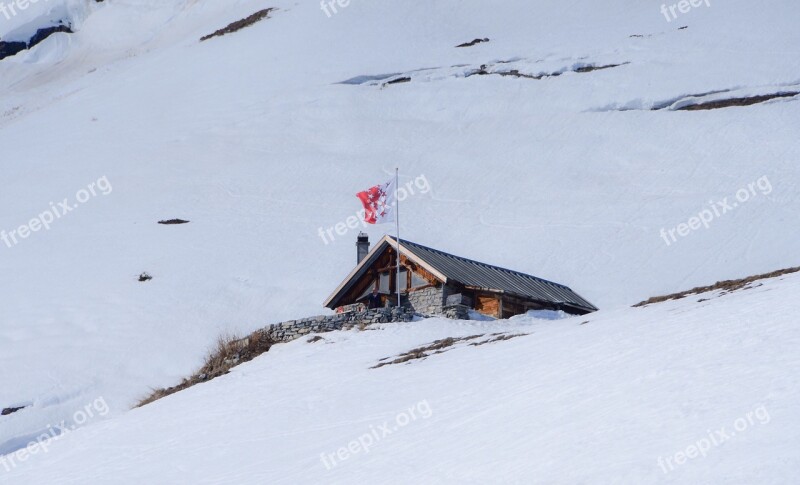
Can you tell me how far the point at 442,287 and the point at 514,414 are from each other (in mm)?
14677

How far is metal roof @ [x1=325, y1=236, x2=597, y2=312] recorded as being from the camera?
27.4m

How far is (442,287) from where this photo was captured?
89.6 feet

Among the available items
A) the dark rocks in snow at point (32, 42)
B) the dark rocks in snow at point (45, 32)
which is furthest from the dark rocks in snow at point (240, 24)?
the dark rocks in snow at point (32, 42)

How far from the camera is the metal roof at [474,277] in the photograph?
2742 cm

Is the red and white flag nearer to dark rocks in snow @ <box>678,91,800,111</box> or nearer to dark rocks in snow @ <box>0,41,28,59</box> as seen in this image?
dark rocks in snow @ <box>678,91,800,111</box>

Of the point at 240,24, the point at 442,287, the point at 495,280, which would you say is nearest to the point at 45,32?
the point at 240,24

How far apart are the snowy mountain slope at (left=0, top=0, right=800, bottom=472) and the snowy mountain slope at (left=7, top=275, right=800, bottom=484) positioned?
7711mm

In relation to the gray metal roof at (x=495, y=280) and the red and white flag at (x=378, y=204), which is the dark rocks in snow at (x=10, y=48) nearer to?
the gray metal roof at (x=495, y=280)

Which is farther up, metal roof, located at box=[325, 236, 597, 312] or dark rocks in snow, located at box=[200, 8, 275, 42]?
dark rocks in snow, located at box=[200, 8, 275, 42]

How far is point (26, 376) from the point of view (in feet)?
92.1

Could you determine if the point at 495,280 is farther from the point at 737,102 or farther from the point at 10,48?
the point at 10,48

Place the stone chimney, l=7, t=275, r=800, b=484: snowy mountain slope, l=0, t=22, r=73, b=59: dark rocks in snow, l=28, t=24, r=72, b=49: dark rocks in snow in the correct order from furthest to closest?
l=28, t=24, r=72, b=49: dark rocks in snow
l=0, t=22, r=73, b=59: dark rocks in snow
the stone chimney
l=7, t=275, r=800, b=484: snowy mountain slope

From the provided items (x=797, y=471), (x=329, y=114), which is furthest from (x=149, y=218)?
(x=797, y=471)

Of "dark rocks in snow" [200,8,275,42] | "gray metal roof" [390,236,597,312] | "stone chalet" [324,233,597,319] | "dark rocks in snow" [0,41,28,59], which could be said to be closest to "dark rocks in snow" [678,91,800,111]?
"gray metal roof" [390,236,597,312]
